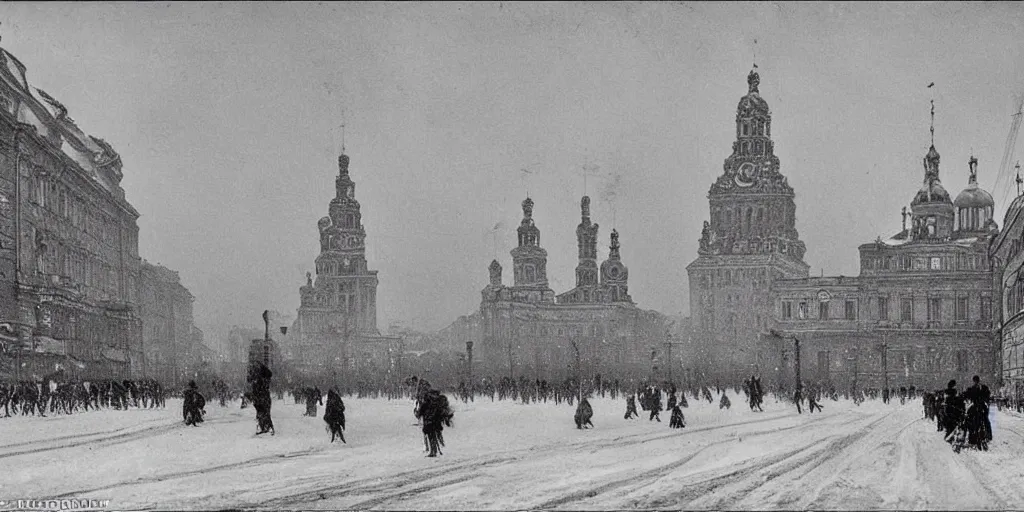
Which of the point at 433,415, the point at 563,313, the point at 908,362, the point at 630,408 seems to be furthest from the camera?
the point at 563,313

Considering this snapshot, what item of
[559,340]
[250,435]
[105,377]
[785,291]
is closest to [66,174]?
[105,377]

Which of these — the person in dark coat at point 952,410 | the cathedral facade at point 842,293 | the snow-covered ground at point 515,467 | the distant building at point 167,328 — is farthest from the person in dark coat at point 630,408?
the distant building at point 167,328

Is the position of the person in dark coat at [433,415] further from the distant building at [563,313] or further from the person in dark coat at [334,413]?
the distant building at [563,313]

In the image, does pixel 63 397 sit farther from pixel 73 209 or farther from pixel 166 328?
pixel 166 328

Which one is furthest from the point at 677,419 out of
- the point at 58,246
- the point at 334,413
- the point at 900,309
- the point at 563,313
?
the point at 563,313

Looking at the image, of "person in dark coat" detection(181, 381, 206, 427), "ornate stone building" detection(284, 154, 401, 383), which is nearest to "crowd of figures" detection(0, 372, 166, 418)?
"person in dark coat" detection(181, 381, 206, 427)

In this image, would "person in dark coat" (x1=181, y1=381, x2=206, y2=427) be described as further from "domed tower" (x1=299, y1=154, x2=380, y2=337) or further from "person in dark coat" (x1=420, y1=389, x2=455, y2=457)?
"domed tower" (x1=299, y1=154, x2=380, y2=337)
